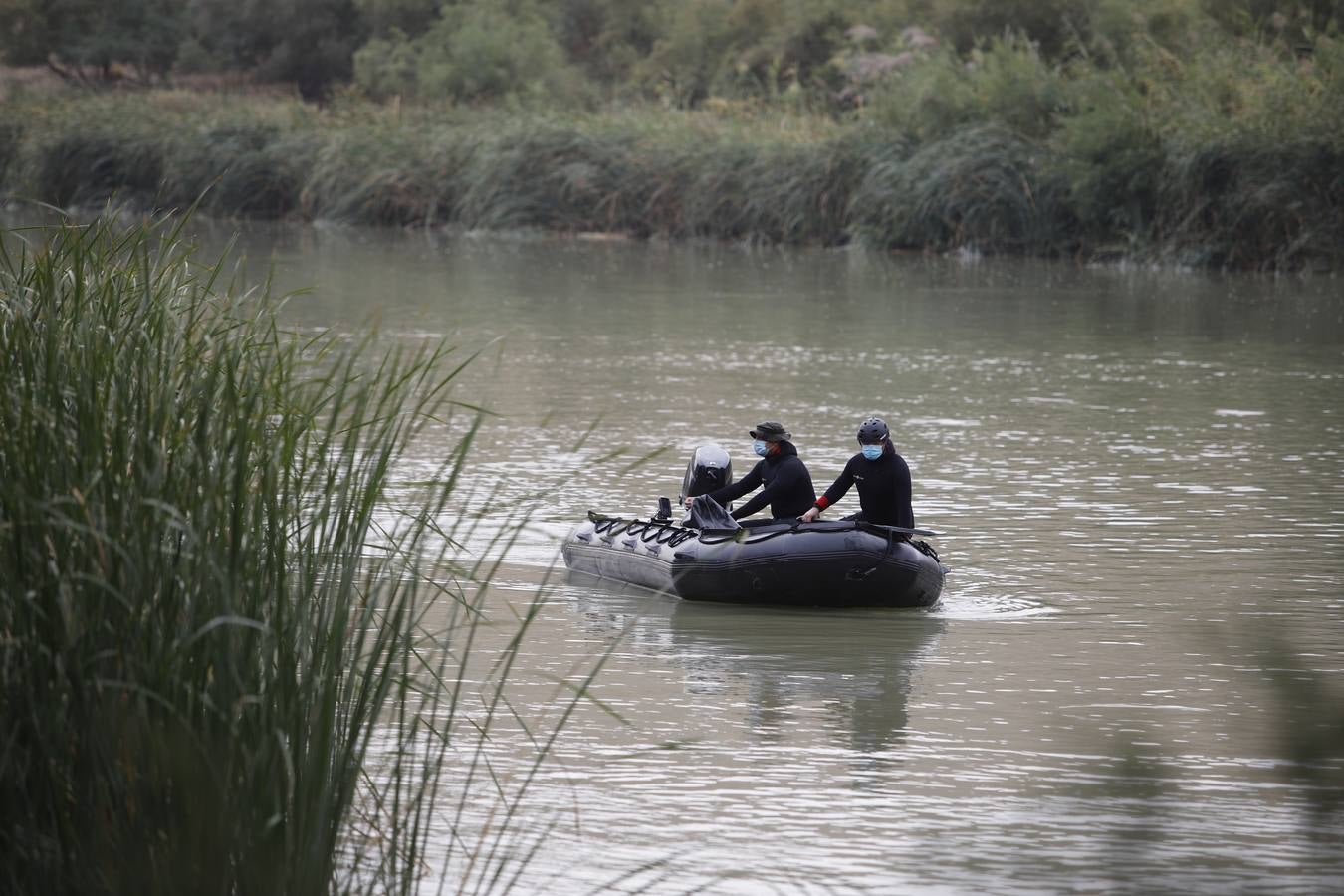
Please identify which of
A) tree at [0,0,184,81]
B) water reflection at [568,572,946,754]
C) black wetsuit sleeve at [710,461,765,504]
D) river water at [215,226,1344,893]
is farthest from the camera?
tree at [0,0,184,81]

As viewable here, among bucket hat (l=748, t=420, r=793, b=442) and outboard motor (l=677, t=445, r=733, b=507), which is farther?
outboard motor (l=677, t=445, r=733, b=507)

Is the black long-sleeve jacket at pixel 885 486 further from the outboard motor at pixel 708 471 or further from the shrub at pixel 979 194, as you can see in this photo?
the shrub at pixel 979 194

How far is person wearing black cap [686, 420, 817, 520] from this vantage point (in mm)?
10594

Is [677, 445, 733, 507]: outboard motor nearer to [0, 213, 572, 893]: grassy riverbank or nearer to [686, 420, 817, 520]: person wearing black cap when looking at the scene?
[686, 420, 817, 520]: person wearing black cap

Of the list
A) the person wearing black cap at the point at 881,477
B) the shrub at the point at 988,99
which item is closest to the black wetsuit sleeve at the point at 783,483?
the person wearing black cap at the point at 881,477

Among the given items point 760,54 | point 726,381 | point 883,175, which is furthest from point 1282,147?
point 760,54

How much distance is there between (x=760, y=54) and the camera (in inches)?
2047

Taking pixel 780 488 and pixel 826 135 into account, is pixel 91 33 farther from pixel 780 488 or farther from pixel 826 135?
pixel 780 488

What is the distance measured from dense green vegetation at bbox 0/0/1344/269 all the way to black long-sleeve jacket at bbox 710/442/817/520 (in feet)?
65.5

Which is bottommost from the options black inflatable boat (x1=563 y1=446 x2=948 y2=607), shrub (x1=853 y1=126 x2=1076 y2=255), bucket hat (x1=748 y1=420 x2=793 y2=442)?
black inflatable boat (x1=563 y1=446 x2=948 y2=607)

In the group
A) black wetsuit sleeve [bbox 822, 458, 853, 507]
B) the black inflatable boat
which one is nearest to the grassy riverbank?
the black inflatable boat

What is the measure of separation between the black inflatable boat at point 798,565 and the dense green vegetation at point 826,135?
20.5m

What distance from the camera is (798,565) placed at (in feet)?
32.2

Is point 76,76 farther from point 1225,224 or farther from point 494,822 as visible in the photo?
point 494,822
